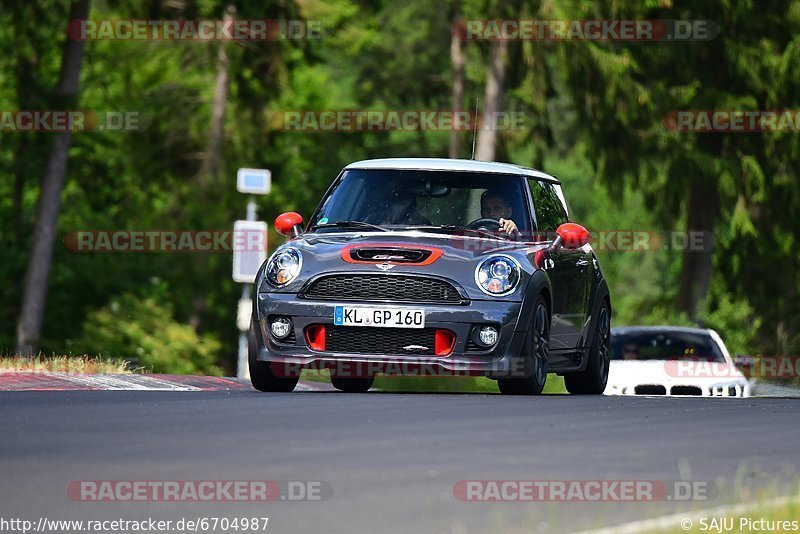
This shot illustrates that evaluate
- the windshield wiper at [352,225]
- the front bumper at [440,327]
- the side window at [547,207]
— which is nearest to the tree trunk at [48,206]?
the side window at [547,207]

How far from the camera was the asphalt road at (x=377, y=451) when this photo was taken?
7531 mm

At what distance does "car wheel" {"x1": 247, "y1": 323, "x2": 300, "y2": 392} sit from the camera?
567 inches

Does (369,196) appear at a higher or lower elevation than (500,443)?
higher

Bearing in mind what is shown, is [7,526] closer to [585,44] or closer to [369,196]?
[369,196]

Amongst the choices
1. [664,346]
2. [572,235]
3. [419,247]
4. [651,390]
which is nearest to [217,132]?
[664,346]

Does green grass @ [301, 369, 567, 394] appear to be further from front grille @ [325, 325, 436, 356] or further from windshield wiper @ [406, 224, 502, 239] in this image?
front grille @ [325, 325, 436, 356]

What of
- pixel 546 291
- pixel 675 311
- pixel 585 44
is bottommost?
pixel 675 311

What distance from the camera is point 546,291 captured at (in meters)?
14.7

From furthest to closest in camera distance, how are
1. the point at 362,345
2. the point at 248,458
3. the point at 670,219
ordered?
the point at 670,219, the point at 362,345, the point at 248,458

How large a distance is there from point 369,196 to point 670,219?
27.2 metres

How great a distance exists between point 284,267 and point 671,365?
946 cm

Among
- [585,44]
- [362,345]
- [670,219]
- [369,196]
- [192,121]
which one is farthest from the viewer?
[192,121]

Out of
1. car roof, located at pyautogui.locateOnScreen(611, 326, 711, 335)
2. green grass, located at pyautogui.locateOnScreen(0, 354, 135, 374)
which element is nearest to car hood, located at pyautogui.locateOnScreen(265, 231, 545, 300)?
green grass, located at pyautogui.locateOnScreen(0, 354, 135, 374)

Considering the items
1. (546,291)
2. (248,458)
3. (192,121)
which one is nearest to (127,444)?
(248,458)
